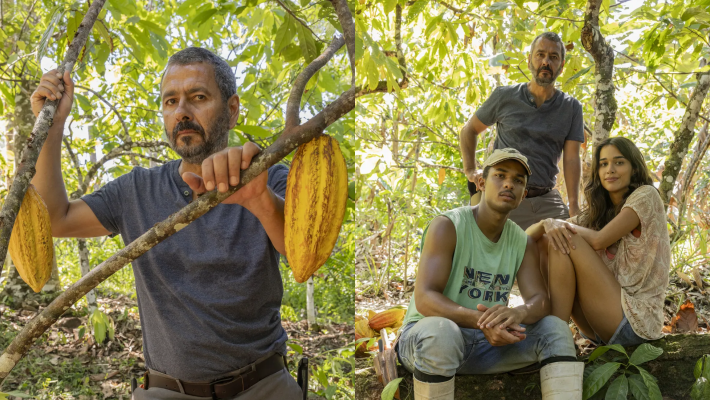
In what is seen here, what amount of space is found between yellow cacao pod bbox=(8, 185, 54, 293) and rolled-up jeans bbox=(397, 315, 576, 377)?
1038 mm

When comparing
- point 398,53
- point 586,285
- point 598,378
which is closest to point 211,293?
point 598,378

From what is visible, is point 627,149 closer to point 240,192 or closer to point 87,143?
point 240,192

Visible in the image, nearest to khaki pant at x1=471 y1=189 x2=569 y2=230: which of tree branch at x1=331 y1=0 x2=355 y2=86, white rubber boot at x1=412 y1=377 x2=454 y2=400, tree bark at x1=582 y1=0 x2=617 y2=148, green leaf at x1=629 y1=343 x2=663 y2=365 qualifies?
tree bark at x1=582 y1=0 x2=617 y2=148

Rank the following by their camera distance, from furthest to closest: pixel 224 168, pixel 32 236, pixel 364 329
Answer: pixel 364 329 → pixel 32 236 → pixel 224 168

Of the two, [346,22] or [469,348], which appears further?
[469,348]

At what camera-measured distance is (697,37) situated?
2.23 meters

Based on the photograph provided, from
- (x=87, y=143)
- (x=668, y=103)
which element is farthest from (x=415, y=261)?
(x=87, y=143)

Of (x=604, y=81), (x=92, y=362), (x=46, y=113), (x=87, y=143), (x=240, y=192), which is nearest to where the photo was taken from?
(x=240, y=192)

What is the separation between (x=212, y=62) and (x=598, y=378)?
1.45 meters

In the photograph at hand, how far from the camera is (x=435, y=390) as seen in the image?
62.5 inches

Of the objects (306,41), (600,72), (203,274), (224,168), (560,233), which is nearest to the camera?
(224,168)

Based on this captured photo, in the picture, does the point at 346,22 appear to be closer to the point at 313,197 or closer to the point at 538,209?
the point at 313,197

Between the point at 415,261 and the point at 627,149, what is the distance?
890mm

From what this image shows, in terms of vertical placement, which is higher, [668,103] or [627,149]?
[668,103]
